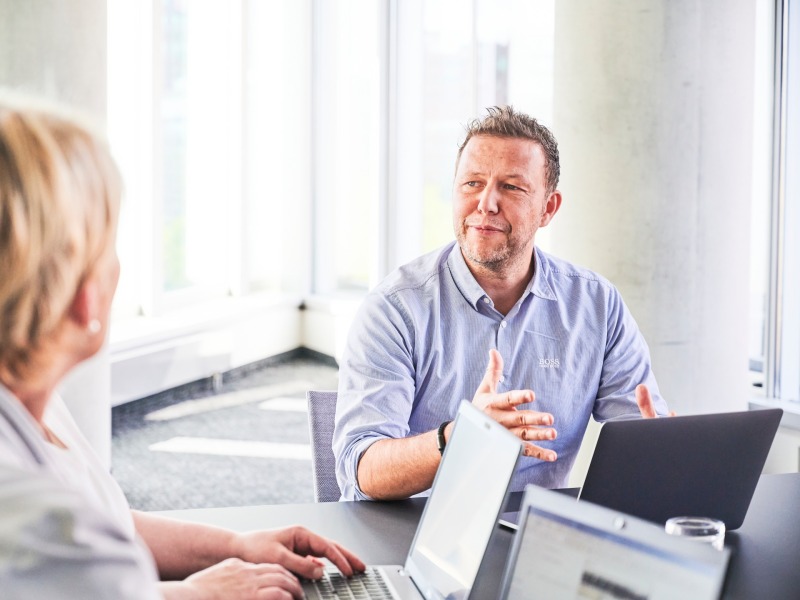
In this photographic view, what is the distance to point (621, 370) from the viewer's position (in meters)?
2.38

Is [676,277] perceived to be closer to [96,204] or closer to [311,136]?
[96,204]

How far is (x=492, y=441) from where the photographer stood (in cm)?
129

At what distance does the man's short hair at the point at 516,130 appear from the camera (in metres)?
2.42

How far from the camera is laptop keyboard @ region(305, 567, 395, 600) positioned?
146 centimetres

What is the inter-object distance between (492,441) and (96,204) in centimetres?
69

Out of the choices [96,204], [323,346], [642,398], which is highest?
[96,204]

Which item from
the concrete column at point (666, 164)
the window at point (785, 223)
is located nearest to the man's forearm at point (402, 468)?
the concrete column at point (666, 164)

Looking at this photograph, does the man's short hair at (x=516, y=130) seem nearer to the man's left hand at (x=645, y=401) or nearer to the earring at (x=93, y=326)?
the man's left hand at (x=645, y=401)

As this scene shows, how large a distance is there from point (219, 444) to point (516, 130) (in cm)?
312

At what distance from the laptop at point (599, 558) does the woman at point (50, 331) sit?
48cm

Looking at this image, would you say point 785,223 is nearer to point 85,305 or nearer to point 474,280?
point 474,280

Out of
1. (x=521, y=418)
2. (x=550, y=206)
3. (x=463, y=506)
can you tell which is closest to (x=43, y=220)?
(x=463, y=506)

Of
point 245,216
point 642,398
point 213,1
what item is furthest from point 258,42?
point 642,398

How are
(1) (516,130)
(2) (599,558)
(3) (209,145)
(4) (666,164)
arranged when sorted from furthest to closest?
(3) (209,145) < (4) (666,164) < (1) (516,130) < (2) (599,558)
